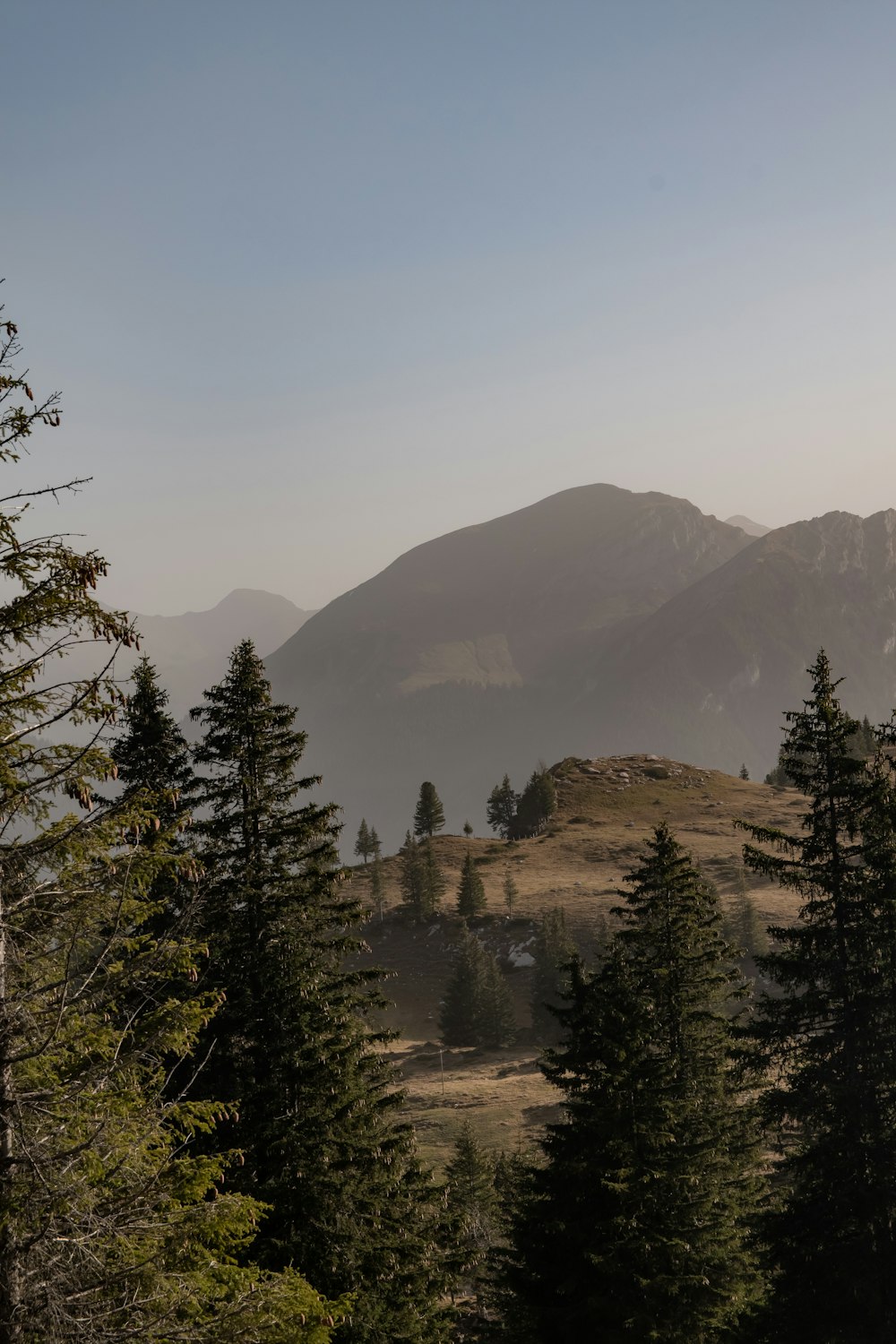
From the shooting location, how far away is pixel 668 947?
79.9ft

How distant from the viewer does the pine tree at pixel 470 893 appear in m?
104

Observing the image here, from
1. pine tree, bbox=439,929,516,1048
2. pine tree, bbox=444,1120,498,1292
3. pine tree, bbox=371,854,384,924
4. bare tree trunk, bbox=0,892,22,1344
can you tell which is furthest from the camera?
pine tree, bbox=371,854,384,924

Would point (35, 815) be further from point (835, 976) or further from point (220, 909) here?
point (835, 976)

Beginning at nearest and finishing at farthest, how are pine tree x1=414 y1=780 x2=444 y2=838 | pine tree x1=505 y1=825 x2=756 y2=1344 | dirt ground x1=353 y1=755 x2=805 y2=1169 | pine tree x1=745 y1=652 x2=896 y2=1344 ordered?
pine tree x1=745 y1=652 x2=896 y2=1344, pine tree x1=505 y1=825 x2=756 y2=1344, dirt ground x1=353 y1=755 x2=805 y2=1169, pine tree x1=414 y1=780 x2=444 y2=838

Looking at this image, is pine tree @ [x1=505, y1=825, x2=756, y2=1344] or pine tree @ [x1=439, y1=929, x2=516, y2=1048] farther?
pine tree @ [x1=439, y1=929, x2=516, y2=1048]

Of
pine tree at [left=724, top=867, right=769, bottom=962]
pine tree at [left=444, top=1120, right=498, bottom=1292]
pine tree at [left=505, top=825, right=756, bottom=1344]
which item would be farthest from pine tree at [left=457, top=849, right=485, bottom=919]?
pine tree at [left=505, top=825, right=756, bottom=1344]

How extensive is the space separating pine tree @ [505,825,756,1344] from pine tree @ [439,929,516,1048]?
208 feet

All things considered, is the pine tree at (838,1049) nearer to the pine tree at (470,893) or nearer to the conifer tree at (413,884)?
the pine tree at (470,893)

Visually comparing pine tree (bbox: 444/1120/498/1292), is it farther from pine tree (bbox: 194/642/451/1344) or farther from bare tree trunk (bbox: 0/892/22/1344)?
bare tree trunk (bbox: 0/892/22/1344)

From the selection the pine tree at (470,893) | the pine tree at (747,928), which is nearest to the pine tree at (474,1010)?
the pine tree at (470,893)

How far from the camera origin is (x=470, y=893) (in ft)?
340

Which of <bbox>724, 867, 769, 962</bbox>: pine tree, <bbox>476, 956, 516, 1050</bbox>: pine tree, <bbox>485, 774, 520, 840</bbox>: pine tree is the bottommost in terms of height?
<bbox>476, 956, 516, 1050</bbox>: pine tree

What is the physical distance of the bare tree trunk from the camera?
746cm

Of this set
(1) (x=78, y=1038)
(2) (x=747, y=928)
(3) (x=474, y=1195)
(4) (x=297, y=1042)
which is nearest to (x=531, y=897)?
(2) (x=747, y=928)
